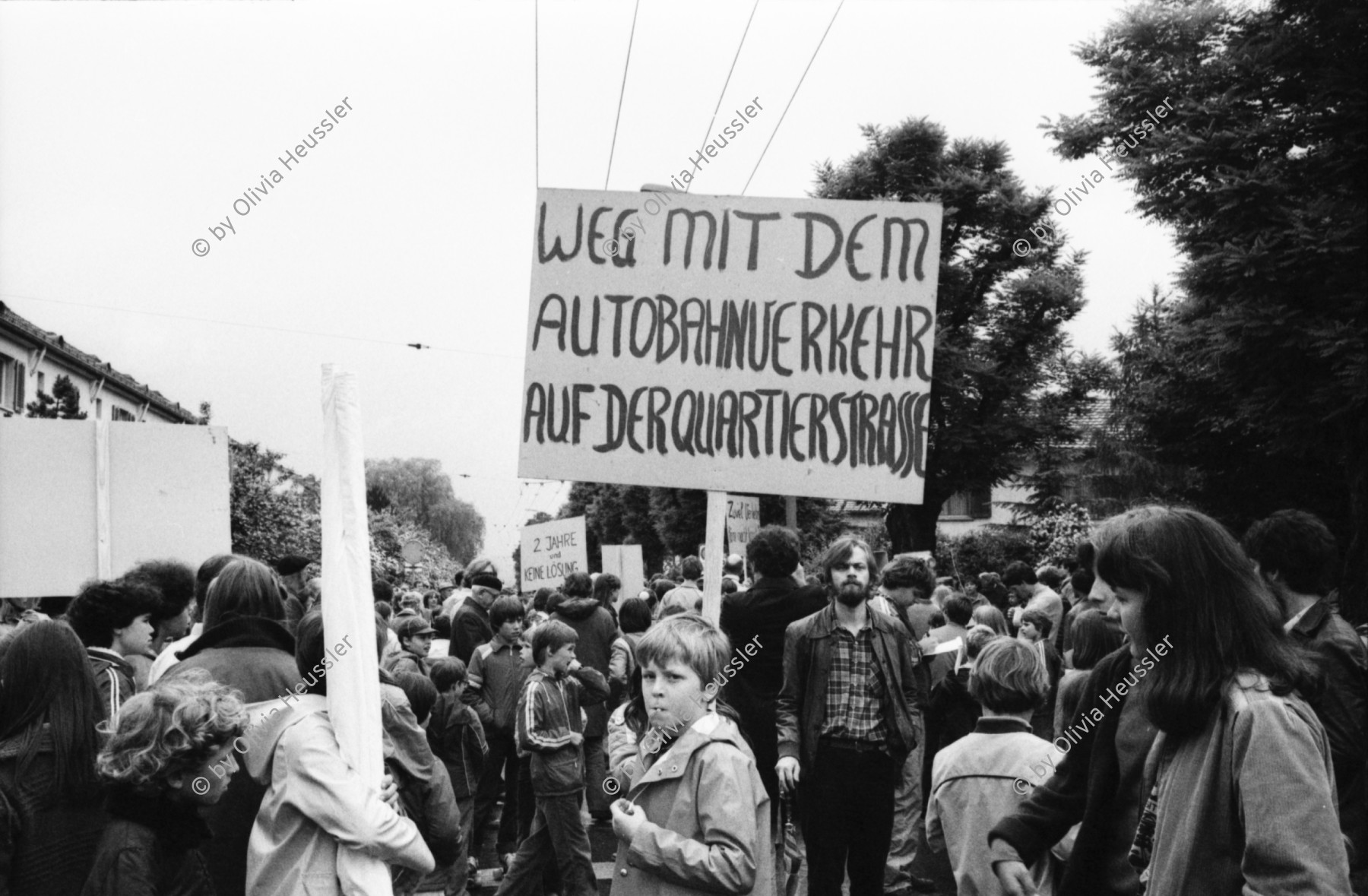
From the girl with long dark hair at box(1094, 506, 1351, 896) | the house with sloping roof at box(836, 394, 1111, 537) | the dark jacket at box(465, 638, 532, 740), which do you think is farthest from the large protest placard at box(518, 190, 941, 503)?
the house with sloping roof at box(836, 394, 1111, 537)

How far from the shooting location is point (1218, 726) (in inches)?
89.7

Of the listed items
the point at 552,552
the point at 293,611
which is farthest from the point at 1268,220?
the point at 293,611

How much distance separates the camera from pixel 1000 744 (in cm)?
422

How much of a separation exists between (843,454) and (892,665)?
97 cm

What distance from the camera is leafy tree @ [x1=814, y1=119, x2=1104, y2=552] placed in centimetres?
3678

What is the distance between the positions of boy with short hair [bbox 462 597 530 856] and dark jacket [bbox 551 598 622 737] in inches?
23.1

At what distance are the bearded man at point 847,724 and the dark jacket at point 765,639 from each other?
21.8 inches

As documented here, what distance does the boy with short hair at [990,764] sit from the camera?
13.6 feet

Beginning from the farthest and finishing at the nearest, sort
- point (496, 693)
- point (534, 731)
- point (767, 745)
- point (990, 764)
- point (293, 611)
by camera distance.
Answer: point (496, 693) → point (293, 611) → point (534, 731) → point (767, 745) → point (990, 764)

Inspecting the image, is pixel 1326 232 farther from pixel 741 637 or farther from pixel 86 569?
pixel 86 569

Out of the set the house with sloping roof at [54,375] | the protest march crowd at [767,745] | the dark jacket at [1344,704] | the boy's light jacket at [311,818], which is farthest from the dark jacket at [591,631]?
the house with sloping roof at [54,375]

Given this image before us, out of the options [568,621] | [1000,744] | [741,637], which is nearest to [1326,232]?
[568,621]

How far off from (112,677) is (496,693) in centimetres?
444

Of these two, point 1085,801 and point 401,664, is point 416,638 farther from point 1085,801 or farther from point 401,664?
point 1085,801
